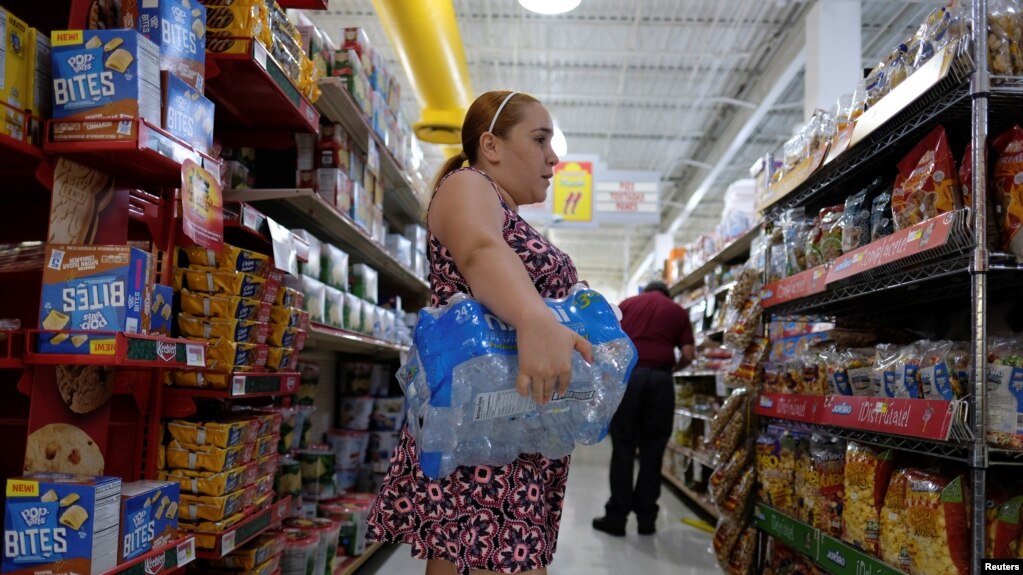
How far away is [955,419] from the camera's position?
67.1 inches

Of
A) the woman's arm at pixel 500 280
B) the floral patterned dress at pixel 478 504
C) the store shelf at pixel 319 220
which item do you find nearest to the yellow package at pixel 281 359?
the store shelf at pixel 319 220

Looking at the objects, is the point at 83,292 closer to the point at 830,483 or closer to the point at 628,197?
the point at 830,483

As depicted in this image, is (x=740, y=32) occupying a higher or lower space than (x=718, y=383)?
higher

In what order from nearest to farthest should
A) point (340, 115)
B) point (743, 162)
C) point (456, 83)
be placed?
point (340, 115), point (456, 83), point (743, 162)

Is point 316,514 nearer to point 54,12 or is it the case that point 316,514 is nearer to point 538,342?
point 54,12

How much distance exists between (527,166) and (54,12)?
1.17 metres

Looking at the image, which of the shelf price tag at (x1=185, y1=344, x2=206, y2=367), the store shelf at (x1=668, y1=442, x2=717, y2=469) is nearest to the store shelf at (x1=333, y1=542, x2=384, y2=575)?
the shelf price tag at (x1=185, y1=344, x2=206, y2=367)

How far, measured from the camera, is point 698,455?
5.64m

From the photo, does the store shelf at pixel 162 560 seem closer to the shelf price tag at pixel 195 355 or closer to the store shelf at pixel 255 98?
the shelf price tag at pixel 195 355

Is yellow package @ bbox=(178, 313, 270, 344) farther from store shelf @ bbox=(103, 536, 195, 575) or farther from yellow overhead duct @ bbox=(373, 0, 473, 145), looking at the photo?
yellow overhead duct @ bbox=(373, 0, 473, 145)

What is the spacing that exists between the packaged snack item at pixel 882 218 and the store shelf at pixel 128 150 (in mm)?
1949

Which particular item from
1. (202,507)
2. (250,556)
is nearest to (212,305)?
(202,507)

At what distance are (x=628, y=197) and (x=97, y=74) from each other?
9016 mm

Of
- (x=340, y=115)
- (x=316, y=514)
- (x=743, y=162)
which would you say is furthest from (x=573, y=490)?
(x=743, y=162)
